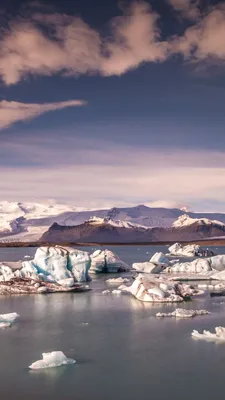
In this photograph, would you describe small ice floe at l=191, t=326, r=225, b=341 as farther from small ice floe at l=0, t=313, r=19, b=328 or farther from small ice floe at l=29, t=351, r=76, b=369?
small ice floe at l=0, t=313, r=19, b=328

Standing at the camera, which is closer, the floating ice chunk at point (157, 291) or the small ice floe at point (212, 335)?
the small ice floe at point (212, 335)

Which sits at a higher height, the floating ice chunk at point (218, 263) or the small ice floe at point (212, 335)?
the floating ice chunk at point (218, 263)

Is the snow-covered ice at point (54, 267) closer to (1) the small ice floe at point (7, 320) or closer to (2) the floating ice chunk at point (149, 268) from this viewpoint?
(2) the floating ice chunk at point (149, 268)

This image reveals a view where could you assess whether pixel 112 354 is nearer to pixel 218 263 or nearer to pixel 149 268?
pixel 149 268

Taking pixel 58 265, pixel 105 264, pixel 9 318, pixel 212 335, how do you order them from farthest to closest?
1. pixel 105 264
2. pixel 58 265
3. pixel 9 318
4. pixel 212 335

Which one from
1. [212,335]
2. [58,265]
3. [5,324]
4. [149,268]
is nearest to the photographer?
[212,335]

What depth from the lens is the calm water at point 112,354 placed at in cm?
860

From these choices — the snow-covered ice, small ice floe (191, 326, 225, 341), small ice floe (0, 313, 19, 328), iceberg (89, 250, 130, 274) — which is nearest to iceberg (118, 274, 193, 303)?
the snow-covered ice

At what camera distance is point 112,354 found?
36.1 ft

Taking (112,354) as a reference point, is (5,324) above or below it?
above

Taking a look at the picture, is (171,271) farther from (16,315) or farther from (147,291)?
(16,315)

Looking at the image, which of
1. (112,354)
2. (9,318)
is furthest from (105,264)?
Result: (112,354)

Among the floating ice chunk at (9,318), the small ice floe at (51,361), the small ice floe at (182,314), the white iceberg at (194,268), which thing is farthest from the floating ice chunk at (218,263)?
the small ice floe at (51,361)

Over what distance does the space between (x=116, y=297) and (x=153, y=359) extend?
9.99 m
